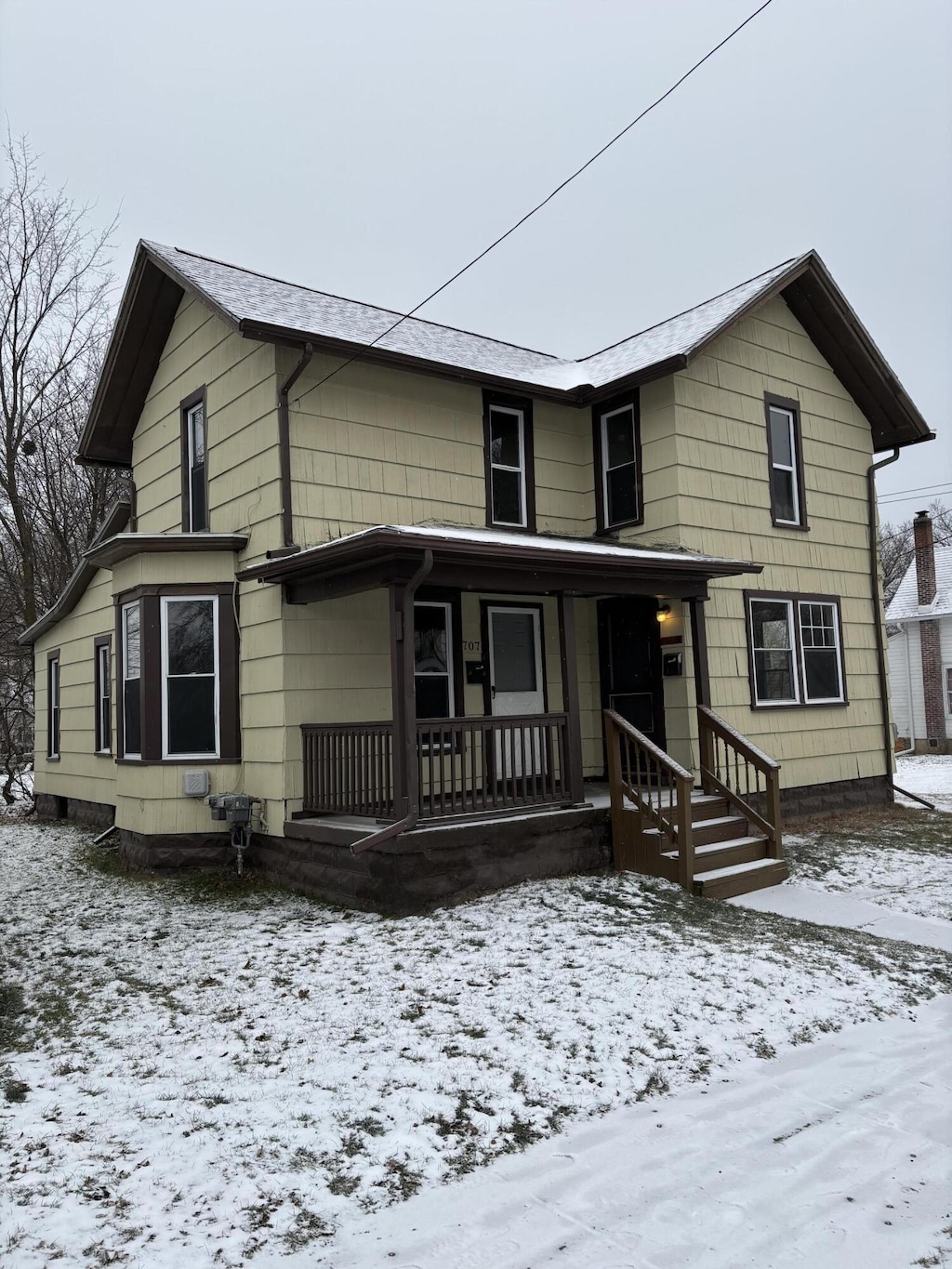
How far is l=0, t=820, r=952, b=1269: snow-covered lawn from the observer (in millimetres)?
3650

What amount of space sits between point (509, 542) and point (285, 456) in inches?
101

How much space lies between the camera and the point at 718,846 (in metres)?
8.91

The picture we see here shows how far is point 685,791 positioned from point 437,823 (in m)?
2.26

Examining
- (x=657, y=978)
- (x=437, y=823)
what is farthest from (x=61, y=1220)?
(x=437, y=823)

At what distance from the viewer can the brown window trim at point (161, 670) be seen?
966 cm

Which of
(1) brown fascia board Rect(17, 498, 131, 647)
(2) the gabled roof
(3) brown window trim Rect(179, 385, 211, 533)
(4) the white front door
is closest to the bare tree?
(1) brown fascia board Rect(17, 498, 131, 647)

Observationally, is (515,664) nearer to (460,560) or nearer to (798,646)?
(460,560)

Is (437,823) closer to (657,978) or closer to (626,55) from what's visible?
(657,978)

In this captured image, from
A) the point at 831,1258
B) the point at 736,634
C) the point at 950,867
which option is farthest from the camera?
the point at 736,634

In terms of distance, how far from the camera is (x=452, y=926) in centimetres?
712

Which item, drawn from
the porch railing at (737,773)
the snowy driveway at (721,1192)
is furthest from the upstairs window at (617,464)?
the snowy driveway at (721,1192)

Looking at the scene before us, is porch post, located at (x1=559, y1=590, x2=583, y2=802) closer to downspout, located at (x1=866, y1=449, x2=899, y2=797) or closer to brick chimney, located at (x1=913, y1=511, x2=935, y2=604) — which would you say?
downspout, located at (x1=866, y1=449, x2=899, y2=797)

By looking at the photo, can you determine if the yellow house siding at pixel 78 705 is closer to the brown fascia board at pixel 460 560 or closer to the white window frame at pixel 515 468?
the brown fascia board at pixel 460 560

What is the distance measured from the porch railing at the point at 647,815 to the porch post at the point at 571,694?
321 millimetres
